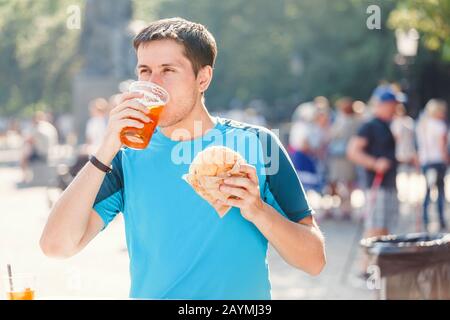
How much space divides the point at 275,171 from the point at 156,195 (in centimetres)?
42

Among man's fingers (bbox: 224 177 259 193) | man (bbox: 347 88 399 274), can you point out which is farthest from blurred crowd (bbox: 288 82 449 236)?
man's fingers (bbox: 224 177 259 193)

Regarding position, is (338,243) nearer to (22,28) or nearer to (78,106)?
(78,106)

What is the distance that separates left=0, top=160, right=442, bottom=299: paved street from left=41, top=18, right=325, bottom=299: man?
11.0 feet

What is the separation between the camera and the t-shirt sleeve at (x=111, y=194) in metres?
3.34

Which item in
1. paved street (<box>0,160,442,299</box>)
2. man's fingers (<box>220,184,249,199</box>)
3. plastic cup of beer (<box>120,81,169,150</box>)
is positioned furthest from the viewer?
paved street (<box>0,160,442,299</box>)

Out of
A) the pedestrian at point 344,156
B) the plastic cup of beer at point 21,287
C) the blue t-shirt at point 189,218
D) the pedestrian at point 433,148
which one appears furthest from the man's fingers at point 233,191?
the pedestrian at point 344,156

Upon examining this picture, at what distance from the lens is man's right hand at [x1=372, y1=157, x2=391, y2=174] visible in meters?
9.58

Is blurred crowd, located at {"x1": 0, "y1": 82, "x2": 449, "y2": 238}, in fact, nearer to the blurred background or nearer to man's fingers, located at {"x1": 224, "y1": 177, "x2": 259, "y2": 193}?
the blurred background

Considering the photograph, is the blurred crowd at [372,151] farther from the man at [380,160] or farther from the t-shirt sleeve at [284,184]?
the t-shirt sleeve at [284,184]

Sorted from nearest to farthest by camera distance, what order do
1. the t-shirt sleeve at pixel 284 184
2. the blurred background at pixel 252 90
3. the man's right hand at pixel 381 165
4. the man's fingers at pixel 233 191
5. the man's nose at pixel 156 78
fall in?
the man's fingers at pixel 233 191, the man's nose at pixel 156 78, the t-shirt sleeve at pixel 284 184, the man's right hand at pixel 381 165, the blurred background at pixel 252 90

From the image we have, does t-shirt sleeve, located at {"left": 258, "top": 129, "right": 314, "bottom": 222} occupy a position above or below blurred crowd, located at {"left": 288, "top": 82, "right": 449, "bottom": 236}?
below

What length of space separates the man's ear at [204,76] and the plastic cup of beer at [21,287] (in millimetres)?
891

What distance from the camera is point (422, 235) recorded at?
721 centimetres
